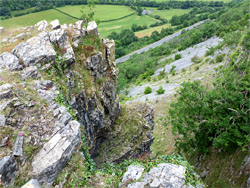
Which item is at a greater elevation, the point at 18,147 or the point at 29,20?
the point at 29,20

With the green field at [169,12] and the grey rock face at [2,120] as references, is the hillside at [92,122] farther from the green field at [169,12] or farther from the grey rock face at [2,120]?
the green field at [169,12]

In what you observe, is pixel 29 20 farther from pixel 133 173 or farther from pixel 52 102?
pixel 133 173

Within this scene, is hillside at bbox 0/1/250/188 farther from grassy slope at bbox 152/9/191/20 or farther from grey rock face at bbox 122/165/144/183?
grassy slope at bbox 152/9/191/20

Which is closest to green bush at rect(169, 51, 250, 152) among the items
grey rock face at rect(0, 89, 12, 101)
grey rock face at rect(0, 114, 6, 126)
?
grey rock face at rect(0, 89, 12, 101)

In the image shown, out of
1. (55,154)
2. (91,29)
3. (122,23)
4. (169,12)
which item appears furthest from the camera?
(169,12)

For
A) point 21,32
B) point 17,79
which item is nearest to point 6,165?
point 17,79

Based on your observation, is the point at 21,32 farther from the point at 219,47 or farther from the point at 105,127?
the point at 219,47

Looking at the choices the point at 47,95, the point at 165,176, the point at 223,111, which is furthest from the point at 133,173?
the point at 223,111

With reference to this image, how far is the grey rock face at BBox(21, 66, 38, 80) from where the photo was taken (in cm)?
1345

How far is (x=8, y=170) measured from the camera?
8602 mm

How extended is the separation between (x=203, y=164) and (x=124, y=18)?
132m

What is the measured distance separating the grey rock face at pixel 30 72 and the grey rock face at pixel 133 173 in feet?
29.8

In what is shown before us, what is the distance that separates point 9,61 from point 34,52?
1888 millimetres

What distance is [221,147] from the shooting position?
67.9 feet
